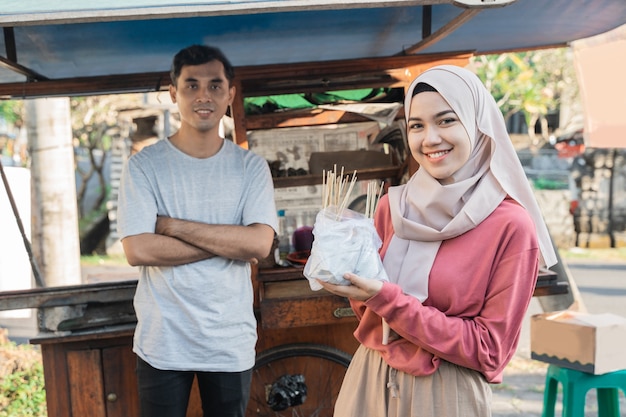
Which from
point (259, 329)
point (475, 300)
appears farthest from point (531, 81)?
point (475, 300)

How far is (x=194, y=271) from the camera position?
8.14ft

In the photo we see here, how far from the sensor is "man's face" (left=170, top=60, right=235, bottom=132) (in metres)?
2.61

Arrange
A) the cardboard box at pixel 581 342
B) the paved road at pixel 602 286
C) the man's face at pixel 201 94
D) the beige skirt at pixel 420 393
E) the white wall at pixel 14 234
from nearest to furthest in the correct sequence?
1. the beige skirt at pixel 420 393
2. the man's face at pixel 201 94
3. the cardboard box at pixel 581 342
4. the white wall at pixel 14 234
5. the paved road at pixel 602 286

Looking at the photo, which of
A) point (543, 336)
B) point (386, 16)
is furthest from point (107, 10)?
point (543, 336)

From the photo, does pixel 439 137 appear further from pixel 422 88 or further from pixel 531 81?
pixel 531 81

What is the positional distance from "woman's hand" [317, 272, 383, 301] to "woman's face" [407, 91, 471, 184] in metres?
0.36

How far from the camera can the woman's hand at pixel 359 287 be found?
1696 mm

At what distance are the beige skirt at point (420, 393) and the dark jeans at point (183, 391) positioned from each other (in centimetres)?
71

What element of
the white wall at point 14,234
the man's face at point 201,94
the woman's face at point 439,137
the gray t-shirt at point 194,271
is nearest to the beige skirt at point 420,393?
the woman's face at point 439,137

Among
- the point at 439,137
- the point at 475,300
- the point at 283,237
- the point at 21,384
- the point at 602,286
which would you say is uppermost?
the point at 439,137

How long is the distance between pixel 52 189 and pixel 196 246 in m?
3.12

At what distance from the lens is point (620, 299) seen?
862 cm

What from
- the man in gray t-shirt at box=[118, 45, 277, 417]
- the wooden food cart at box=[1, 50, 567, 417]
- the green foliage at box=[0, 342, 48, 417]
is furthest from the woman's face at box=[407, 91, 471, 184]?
the green foliage at box=[0, 342, 48, 417]

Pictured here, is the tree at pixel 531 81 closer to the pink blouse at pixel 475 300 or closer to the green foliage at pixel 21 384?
the green foliage at pixel 21 384
